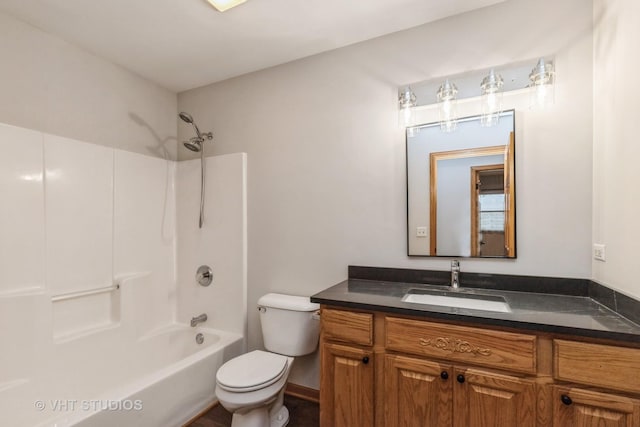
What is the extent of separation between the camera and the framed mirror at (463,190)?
1627 millimetres

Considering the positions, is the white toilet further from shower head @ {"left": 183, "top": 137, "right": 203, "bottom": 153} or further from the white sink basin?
shower head @ {"left": 183, "top": 137, "right": 203, "bottom": 153}

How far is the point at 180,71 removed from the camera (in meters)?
2.38

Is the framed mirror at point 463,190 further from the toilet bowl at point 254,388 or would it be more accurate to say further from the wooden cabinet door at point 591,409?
the toilet bowl at point 254,388

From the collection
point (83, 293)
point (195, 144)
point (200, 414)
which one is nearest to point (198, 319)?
point (200, 414)

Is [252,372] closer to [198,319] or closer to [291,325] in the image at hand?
[291,325]

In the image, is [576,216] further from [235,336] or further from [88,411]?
[88,411]

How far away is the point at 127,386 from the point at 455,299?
1841 mm

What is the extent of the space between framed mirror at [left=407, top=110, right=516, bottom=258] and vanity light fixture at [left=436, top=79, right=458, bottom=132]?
0.13ft

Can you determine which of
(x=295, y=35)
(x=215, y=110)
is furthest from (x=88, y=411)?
(x=295, y=35)

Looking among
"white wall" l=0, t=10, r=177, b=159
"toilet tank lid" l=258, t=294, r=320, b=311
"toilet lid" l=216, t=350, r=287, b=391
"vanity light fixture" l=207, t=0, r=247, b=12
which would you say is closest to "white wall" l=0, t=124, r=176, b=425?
"white wall" l=0, t=10, r=177, b=159

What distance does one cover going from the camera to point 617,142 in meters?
1.26

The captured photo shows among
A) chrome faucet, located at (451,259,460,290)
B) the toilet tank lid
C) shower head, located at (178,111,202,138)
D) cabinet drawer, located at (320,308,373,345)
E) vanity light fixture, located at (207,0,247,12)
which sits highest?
vanity light fixture, located at (207,0,247,12)

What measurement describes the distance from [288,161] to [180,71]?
3.81 feet

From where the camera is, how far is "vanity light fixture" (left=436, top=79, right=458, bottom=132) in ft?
5.56
